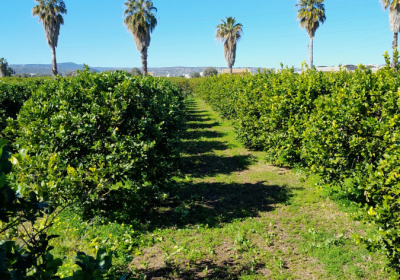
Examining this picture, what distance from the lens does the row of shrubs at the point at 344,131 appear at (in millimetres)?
4230

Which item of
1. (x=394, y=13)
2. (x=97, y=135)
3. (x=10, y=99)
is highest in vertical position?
(x=394, y=13)

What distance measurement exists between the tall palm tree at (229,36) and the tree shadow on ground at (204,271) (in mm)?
37696

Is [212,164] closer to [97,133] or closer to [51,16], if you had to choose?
[97,133]

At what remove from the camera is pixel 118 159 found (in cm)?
577

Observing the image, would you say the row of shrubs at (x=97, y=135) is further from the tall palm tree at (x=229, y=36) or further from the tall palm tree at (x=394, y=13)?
the tall palm tree at (x=229, y=36)

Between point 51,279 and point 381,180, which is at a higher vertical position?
point 51,279

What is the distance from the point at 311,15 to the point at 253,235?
31316mm

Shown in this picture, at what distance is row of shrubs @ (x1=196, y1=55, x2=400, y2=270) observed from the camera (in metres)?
4.23

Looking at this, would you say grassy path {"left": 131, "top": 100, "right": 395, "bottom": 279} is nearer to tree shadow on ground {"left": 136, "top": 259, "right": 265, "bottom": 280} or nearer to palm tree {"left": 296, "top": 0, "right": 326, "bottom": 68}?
tree shadow on ground {"left": 136, "top": 259, "right": 265, "bottom": 280}

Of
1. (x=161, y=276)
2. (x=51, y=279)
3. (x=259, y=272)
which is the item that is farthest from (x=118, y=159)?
(x=51, y=279)

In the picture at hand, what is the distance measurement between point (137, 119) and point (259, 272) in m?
3.83

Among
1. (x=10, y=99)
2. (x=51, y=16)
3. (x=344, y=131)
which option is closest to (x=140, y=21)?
(x=51, y=16)

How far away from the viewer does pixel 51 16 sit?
3359 centimetres

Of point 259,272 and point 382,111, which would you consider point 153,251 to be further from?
point 382,111
